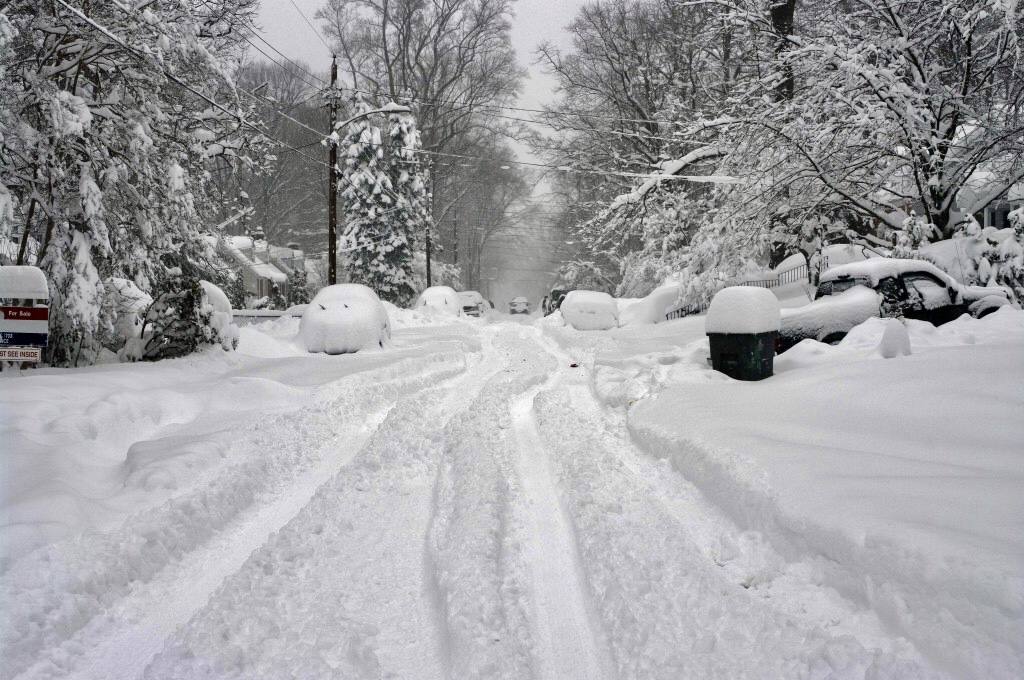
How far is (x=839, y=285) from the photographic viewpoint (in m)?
11.0

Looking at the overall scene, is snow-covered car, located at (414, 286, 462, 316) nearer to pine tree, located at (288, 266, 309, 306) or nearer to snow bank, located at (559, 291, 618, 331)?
pine tree, located at (288, 266, 309, 306)

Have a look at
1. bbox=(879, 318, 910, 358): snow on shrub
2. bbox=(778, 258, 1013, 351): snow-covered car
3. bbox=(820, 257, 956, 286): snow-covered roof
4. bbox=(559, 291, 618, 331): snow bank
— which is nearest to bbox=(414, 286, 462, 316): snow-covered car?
bbox=(559, 291, 618, 331): snow bank

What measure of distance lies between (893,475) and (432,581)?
291 cm

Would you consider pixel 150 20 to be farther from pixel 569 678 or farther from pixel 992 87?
pixel 992 87

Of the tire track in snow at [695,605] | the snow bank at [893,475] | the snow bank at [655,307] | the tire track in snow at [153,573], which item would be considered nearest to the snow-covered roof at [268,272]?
the snow bank at [655,307]

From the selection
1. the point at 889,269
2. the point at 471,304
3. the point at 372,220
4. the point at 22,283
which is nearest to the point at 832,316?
the point at 889,269

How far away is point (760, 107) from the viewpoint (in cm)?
1226

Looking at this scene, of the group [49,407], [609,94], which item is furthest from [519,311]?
[49,407]

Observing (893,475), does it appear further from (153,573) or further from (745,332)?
(153,573)

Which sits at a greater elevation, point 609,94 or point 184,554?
point 609,94

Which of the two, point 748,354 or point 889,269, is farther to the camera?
point 889,269

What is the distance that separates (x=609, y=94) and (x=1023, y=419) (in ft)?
71.8

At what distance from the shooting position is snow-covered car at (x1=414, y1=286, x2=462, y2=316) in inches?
1049

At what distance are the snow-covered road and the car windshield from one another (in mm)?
7599
